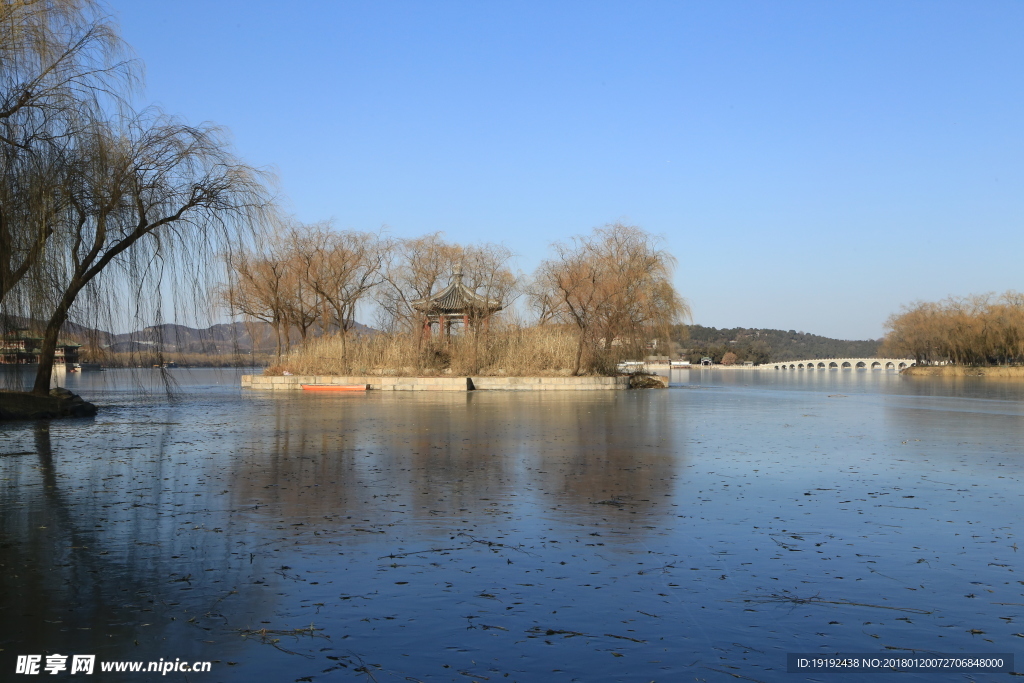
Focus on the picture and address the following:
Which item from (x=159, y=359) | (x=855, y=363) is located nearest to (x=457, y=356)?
(x=159, y=359)

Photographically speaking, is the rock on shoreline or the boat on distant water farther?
the boat on distant water

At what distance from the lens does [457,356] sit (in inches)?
1576

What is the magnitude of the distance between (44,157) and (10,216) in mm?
892

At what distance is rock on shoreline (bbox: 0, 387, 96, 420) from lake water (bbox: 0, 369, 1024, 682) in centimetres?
536

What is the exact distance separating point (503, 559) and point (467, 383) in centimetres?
3153

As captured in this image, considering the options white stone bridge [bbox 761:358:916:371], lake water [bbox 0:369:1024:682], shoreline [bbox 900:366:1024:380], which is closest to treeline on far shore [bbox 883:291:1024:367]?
shoreline [bbox 900:366:1024:380]

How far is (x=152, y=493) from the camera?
28.9ft

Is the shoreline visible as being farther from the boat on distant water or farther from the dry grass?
the boat on distant water

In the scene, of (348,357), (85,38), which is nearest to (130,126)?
(85,38)

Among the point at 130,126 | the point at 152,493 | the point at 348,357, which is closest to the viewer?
the point at 152,493

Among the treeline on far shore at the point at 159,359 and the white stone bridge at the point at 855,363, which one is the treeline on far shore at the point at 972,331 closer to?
the white stone bridge at the point at 855,363

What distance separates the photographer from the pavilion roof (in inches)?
1661

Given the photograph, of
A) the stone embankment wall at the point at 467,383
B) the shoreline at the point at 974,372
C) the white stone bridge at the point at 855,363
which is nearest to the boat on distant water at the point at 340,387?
the stone embankment wall at the point at 467,383

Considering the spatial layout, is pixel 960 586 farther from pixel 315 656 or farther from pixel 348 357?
pixel 348 357
